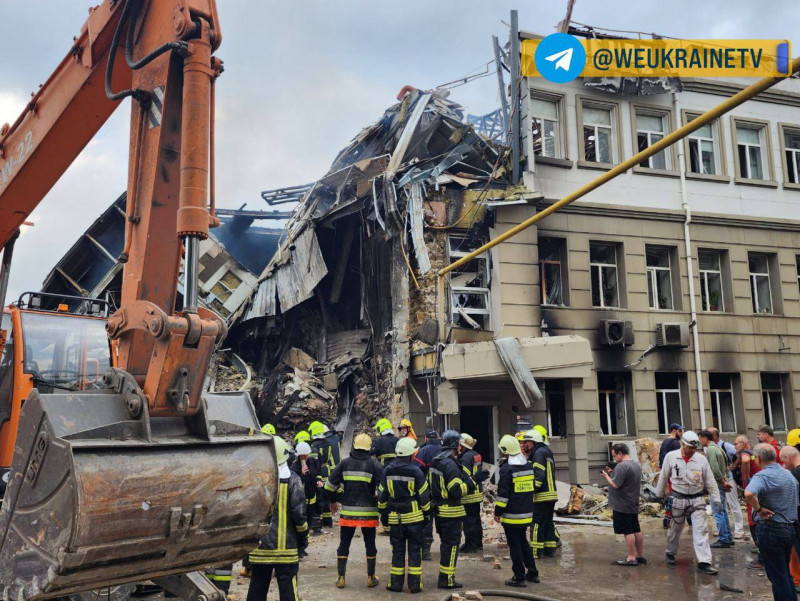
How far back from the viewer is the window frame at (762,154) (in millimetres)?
19875

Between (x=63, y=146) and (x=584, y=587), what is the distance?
305 inches

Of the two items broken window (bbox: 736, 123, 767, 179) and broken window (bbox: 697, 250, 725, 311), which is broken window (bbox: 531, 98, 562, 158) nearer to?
broken window (bbox: 697, 250, 725, 311)

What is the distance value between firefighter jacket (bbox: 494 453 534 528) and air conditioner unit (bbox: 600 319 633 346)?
8.48 m

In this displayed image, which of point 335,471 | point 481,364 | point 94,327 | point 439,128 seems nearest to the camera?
point 94,327

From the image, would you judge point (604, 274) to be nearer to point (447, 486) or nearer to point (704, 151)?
point (704, 151)

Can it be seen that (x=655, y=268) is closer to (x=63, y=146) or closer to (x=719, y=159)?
(x=719, y=159)

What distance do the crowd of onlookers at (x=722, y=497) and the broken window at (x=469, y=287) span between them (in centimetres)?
528

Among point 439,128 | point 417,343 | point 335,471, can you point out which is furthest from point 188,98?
point 439,128

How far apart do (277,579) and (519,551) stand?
3.51 metres

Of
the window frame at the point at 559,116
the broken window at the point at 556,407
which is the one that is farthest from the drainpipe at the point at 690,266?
the broken window at the point at 556,407

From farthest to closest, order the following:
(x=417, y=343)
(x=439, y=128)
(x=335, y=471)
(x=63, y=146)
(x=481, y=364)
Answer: (x=439, y=128) < (x=417, y=343) < (x=481, y=364) < (x=335, y=471) < (x=63, y=146)

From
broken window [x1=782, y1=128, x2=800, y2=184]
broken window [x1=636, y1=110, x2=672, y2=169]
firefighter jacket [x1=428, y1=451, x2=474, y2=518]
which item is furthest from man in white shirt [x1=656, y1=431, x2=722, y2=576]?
broken window [x1=782, y1=128, x2=800, y2=184]

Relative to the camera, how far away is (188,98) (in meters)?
4.55

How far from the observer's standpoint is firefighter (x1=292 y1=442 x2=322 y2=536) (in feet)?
36.0
